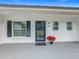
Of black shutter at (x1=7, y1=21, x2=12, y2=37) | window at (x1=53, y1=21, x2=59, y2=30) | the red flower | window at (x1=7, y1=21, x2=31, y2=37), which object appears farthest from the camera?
window at (x1=53, y1=21, x2=59, y2=30)

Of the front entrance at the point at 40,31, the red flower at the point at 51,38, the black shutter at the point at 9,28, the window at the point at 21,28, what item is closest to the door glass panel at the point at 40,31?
the front entrance at the point at 40,31

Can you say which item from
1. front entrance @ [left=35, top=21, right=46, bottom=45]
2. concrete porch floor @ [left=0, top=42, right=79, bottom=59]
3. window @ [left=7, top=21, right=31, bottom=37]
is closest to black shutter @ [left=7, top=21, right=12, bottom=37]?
window @ [left=7, top=21, right=31, bottom=37]

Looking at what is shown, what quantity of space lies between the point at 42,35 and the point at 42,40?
0.46 m

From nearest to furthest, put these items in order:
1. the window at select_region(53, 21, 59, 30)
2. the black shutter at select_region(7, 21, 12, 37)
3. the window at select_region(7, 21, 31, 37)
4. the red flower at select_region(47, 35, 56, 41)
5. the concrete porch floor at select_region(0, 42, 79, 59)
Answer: the concrete porch floor at select_region(0, 42, 79, 59), the red flower at select_region(47, 35, 56, 41), the black shutter at select_region(7, 21, 12, 37), the window at select_region(7, 21, 31, 37), the window at select_region(53, 21, 59, 30)

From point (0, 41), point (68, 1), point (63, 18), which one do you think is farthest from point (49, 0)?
point (63, 18)

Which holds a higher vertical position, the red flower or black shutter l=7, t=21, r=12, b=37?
black shutter l=7, t=21, r=12, b=37

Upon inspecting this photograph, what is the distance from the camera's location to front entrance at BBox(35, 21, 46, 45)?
16828mm

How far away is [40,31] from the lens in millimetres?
16922

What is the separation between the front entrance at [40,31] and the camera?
16828mm

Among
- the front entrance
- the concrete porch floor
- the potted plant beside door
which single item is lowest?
the concrete porch floor

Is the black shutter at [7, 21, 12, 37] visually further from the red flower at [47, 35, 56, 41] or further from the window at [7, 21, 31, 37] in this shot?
the red flower at [47, 35, 56, 41]

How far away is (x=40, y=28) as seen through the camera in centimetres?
1698

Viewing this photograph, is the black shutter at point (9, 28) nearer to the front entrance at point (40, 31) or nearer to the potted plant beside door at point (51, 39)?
the front entrance at point (40, 31)

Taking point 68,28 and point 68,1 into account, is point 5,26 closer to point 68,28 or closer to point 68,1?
point 68,28
